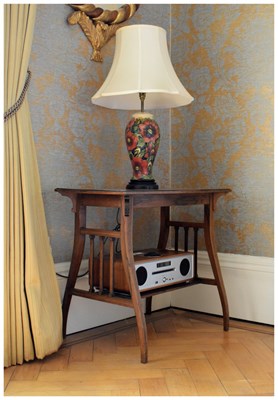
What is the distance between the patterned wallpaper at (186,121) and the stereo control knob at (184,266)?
15.8 inches

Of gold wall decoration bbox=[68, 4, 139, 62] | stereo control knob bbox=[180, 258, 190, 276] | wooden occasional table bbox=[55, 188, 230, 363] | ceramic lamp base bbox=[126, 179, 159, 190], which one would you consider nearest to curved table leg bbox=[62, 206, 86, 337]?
wooden occasional table bbox=[55, 188, 230, 363]

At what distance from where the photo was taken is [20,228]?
2002 mm

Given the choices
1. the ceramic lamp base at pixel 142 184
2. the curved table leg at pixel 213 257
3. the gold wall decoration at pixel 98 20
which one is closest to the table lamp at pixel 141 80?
the ceramic lamp base at pixel 142 184

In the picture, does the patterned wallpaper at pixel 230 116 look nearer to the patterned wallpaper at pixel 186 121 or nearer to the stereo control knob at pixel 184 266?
the patterned wallpaper at pixel 186 121

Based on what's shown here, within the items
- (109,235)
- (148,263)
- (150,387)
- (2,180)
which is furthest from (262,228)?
(2,180)

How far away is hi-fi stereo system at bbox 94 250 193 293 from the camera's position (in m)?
2.17

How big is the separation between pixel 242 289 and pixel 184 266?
45 centimetres

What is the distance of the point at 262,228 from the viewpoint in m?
2.62

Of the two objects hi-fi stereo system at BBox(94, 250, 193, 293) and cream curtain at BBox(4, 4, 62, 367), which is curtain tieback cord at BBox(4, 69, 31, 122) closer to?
cream curtain at BBox(4, 4, 62, 367)

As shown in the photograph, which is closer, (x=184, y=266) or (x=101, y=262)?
(x=101, y=262)

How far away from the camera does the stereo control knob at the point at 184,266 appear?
2.40m

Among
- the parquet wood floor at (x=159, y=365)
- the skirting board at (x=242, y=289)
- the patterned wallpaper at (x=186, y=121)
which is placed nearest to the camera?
the parquet wood floor at (x=159, y=365)

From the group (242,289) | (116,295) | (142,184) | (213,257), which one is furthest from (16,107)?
(242,289)

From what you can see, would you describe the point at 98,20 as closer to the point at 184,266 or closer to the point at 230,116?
the point at 230,116
